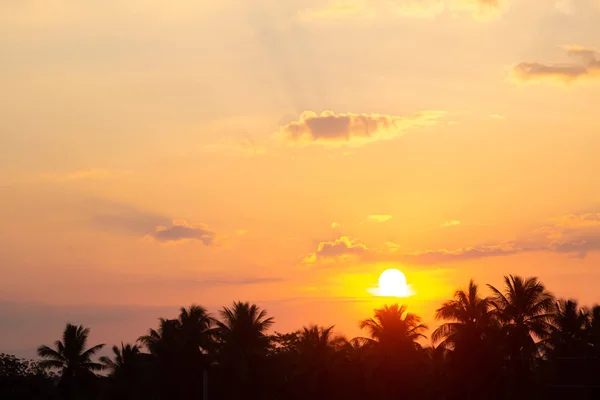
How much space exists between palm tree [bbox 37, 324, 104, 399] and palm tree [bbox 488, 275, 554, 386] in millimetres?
39963

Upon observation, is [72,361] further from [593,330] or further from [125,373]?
[593,330]

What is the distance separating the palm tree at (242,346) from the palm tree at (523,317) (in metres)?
19.7

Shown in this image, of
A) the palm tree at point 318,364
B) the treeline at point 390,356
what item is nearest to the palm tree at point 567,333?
the treeline at point 390,356

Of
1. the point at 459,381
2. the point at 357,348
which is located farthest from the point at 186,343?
the point at 459,381

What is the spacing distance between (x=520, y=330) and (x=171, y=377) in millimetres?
29063

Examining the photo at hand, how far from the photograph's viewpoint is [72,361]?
78.9 m

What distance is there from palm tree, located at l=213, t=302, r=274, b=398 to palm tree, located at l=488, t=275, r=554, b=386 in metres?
19.7

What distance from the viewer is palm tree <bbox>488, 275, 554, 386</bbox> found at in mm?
62156

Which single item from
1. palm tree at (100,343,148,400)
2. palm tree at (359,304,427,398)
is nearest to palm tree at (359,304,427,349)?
palm tree at (359,304,427,398)

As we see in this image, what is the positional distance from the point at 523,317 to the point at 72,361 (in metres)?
44.1

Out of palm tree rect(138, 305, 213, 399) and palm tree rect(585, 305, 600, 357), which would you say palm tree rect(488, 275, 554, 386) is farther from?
palm tree rect(138, 305, 213, 399)

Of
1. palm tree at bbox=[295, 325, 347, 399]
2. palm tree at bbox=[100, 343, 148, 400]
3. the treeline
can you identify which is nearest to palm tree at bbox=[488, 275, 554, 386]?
the treeline

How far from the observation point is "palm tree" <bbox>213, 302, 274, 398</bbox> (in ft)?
217

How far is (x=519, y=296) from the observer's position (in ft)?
207
